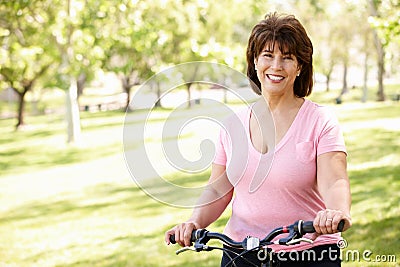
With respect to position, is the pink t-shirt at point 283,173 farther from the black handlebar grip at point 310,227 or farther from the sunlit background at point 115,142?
the black handlebar grip at point 310,227

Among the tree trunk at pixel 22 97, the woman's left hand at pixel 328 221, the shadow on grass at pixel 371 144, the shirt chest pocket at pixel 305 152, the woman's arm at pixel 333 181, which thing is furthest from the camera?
the tree trunk at pixel 22 97

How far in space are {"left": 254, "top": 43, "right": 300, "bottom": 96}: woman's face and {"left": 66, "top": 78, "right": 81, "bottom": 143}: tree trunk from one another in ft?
72.5

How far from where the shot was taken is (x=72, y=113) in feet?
85.2

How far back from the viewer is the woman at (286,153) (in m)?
2.95

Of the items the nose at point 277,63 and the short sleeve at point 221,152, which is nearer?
the nose at point 277,63

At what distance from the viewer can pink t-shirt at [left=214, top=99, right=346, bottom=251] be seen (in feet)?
9.77

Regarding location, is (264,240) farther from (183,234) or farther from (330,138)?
(330,138)

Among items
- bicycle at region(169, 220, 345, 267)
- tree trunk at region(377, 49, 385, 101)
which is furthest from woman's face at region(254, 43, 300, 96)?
tree trunk at region(377, 49, 385, 101)

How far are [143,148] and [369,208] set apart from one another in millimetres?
8352

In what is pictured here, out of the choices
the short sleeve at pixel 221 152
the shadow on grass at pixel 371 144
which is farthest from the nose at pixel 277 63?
the shadow on grass at pixel 371 144

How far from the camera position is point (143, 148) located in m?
2.83

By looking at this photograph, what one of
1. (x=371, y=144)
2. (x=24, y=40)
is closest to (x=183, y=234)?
(x=371, y=144)

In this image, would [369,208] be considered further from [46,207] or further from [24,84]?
[24,84]

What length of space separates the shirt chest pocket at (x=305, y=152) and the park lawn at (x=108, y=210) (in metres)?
0.50
